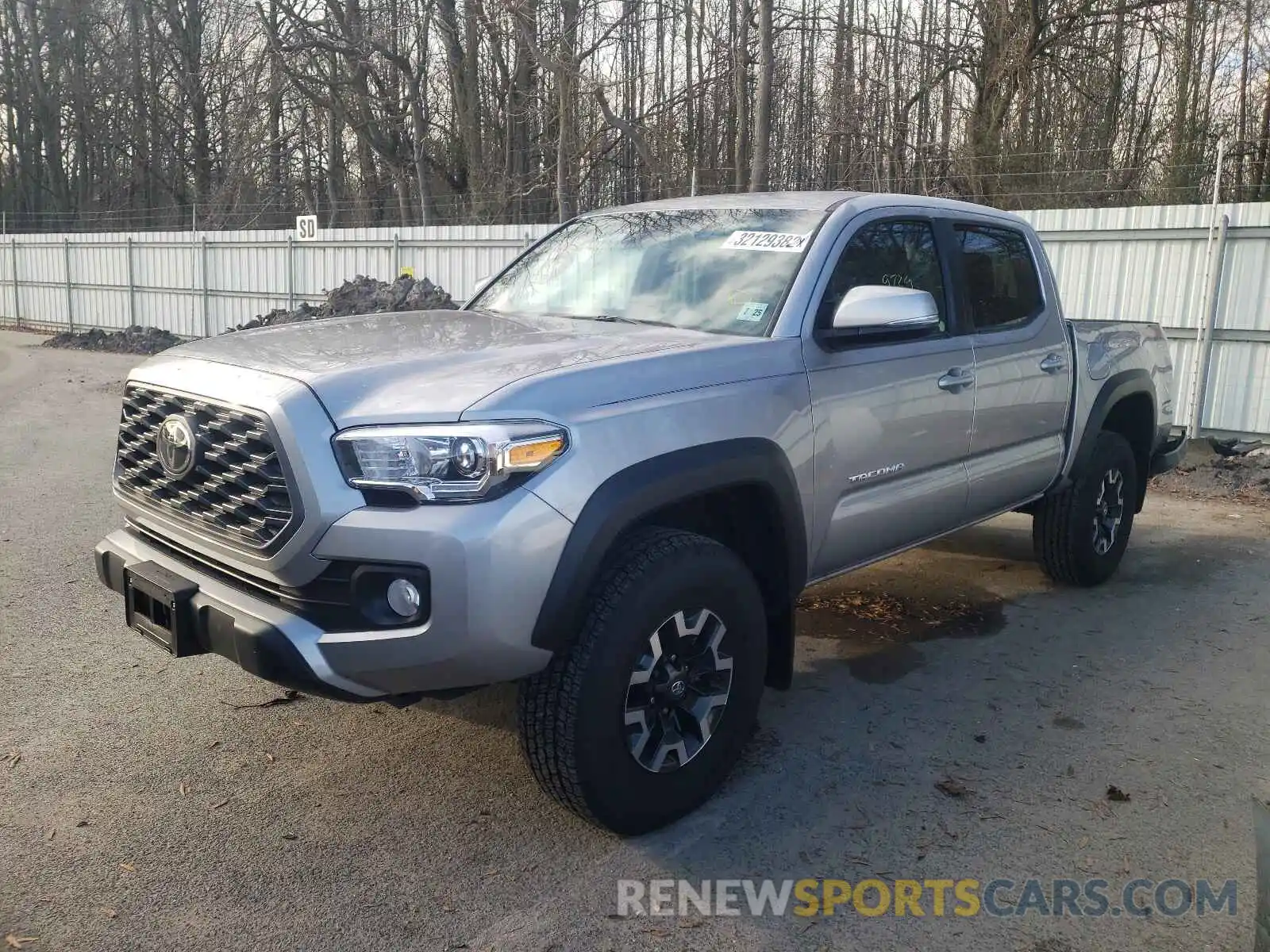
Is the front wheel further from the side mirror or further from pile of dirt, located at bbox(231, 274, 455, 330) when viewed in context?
pile of dirt, located at bbox(231, 274, 455, 330)

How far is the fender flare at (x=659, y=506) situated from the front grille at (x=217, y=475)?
74 cm

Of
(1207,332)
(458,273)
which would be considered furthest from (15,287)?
(1207,332)

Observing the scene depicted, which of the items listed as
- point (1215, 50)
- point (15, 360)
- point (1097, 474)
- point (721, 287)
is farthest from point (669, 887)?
point (15, 360)

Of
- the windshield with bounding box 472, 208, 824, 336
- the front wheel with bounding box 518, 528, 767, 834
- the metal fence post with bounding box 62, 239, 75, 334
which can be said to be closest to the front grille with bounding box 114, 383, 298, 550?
the front wheel with bounding box 518, 528, 767, 834

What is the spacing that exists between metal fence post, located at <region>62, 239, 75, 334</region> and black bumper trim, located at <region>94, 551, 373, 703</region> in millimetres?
24552

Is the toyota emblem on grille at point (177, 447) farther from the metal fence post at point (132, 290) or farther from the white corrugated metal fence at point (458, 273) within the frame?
the metal fence post at point (132, 290)

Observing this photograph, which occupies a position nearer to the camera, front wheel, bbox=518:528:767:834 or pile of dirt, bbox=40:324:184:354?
front wheel, bbox=518:528:767:834

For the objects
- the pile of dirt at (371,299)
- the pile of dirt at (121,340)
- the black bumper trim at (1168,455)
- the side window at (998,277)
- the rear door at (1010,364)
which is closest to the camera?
the rear door at (1010,364)

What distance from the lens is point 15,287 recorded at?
26625mm

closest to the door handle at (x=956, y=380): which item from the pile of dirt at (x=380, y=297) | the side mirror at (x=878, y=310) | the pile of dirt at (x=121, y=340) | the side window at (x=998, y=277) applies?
the side window at (x=998, y=277)

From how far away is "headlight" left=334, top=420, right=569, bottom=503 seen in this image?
284cm

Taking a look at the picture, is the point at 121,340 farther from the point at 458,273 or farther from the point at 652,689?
the point at 652,689

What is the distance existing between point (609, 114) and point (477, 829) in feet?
45.4

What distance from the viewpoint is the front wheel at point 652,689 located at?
304cm
